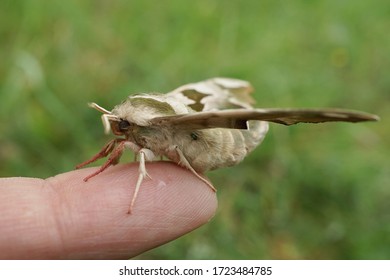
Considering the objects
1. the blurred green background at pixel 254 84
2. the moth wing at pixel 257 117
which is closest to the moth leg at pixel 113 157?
the moth wing at pixel 257 117

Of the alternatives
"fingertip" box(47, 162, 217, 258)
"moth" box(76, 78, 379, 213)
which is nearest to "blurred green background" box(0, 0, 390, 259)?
"fingertip" box(47, 162, 217, 258)

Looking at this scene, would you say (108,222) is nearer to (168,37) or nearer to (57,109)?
(57,109)

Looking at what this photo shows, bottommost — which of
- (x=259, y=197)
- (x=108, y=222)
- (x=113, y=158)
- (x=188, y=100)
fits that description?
(x=259, y=197)

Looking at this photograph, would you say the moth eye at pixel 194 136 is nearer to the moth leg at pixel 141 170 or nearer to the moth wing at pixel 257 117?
the moth wing at pixel 257 117

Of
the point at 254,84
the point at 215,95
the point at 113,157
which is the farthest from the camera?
the point at 254,84

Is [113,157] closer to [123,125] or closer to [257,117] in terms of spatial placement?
[123,125]

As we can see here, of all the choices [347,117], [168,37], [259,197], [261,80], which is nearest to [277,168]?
[259,197]

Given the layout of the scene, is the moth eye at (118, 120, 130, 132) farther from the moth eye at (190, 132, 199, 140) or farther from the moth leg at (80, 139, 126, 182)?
the moth eye at (190, 132, 199, 140)

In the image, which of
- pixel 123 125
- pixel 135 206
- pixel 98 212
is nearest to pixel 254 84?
pixel 123 125
